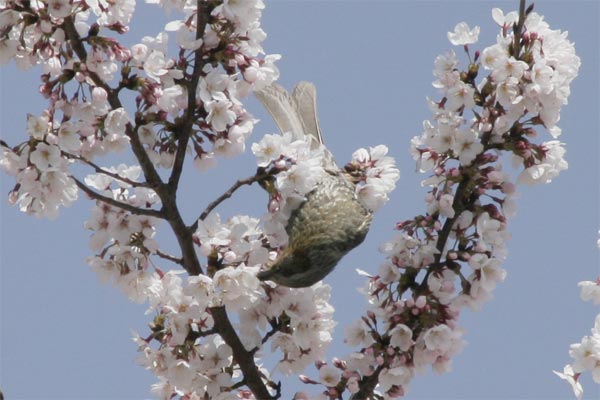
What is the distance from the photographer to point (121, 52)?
21.1ft

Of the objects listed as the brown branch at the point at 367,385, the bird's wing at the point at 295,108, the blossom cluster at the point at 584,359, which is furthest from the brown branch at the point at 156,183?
the blossom cluster at the point at 584,359

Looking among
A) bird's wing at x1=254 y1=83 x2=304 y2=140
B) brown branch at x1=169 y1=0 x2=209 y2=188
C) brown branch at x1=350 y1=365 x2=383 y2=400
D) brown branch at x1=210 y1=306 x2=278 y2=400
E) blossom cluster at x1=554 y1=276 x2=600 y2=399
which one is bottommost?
blossom cluster at x1=554 y1=276 x2=600 y2=399

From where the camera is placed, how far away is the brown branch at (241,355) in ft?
22.5

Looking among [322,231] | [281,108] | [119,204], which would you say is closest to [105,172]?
[119,204]

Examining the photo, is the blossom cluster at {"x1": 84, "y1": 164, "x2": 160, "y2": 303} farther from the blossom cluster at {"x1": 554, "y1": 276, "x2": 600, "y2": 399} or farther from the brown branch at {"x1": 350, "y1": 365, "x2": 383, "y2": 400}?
the blossom cluster at {"x1": 554, "y1": 276, "x2": 600, "y2": 399}

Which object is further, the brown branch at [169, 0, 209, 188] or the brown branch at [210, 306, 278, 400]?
the brown branch at [210, 306, 278, 400]

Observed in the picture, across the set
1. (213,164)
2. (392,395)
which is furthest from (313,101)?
(392,395)

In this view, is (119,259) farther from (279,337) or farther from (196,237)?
(279,337)

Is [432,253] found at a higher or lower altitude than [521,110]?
lower

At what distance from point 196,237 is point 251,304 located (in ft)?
1.59

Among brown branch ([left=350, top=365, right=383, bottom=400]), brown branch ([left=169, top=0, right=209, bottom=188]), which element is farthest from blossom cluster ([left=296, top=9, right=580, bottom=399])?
brown branch ([left=169, top=0, right=209, bottom=188])

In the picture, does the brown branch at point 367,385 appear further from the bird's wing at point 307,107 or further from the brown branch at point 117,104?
the bird's wing at point 307,107

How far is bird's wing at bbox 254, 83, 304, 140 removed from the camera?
26.1 ft

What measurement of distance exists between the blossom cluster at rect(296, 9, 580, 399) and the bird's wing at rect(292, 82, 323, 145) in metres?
1.32
